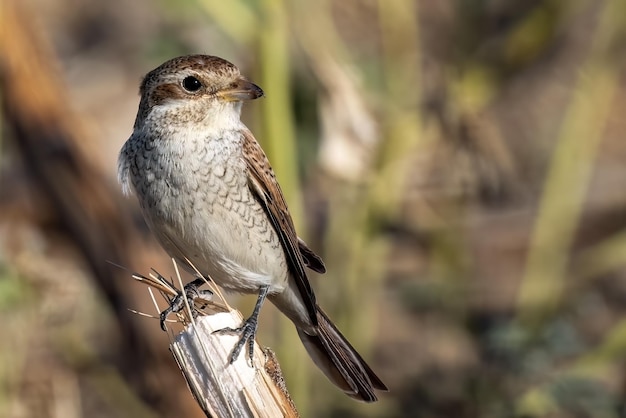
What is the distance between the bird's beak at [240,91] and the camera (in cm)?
390

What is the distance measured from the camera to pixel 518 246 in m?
7.85

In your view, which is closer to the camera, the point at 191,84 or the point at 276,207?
the point at 191,84

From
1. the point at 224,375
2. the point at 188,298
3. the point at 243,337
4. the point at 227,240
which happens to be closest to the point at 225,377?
the point at 224,375

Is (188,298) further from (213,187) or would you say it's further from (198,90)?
(198,90)

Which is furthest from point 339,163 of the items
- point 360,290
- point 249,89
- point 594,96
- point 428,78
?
point 428,78

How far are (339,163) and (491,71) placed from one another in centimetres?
85

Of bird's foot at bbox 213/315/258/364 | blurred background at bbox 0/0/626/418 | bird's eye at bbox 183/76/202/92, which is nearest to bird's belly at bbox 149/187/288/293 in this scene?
bird's eye at bbox 183/76/202/92

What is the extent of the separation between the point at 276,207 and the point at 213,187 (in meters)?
0.31

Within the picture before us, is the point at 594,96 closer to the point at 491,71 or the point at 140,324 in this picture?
the point at 491,71

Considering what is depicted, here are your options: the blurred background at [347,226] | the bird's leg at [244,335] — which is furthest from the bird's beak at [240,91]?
the blurred background at [347,226]

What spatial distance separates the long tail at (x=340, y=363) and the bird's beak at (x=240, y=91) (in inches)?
32.5

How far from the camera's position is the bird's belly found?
388 centimetres

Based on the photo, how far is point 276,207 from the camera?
4.14 meters

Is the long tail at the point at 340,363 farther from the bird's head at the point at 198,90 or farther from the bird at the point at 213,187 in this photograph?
the bird's head at the point at 198,90
